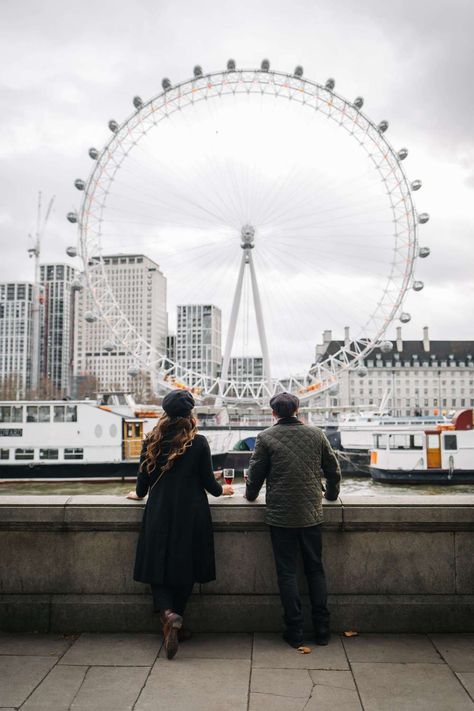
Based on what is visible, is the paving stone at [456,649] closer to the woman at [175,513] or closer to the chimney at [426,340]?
the woman at [175,513]

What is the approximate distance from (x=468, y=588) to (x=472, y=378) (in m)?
154

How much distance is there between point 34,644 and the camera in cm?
548

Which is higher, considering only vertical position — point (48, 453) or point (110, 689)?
point (110, 689)

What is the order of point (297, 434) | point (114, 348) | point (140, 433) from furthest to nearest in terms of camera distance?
point (114, 348)
point (140, 433)
point (297, 434)

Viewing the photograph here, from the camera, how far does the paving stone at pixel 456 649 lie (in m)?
5.02

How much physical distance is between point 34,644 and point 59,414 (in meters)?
28.2

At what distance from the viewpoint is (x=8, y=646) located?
5.43m

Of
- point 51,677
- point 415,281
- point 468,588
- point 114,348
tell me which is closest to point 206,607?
point 51,677

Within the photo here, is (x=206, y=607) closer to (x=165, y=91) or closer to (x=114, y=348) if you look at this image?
(x=114, y=348)

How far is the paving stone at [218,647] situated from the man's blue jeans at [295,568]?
1.31ft

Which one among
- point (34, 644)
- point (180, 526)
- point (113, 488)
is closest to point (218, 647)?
point (180, 526)

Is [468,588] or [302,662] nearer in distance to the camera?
[302,662]

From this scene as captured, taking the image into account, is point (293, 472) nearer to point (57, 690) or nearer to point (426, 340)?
point (57, 690)

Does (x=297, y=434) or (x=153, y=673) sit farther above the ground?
(x=297, y=434)
